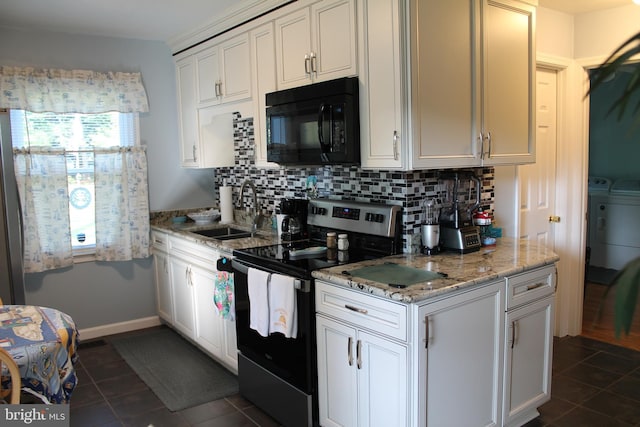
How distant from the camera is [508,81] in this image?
2809 mm

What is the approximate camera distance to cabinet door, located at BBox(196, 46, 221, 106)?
147 inches

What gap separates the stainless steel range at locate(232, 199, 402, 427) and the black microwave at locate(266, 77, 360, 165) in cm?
38

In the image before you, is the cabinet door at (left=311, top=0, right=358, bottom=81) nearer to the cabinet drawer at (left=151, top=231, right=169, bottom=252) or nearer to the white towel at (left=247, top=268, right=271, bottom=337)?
the white towel at (left=247, top=268, right=271, bottom=337)

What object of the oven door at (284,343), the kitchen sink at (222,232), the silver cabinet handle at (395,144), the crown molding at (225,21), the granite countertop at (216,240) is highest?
the crown molding at (225,21)

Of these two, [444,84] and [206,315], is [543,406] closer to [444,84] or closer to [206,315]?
[444,84]

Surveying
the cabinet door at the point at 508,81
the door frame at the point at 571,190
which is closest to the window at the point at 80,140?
the cabinet door at the point at 508,81

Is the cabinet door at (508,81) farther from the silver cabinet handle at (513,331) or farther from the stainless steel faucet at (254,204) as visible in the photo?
the stainless steel faucet at (254,204)

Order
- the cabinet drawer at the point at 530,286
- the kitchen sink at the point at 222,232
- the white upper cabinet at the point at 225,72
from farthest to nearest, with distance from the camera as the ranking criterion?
the kitchen sink at the point at 222,232, the white upper cabinet at the point at 225,72, the cabinet drawer at the point at 530,286

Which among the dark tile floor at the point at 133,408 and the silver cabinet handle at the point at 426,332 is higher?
the silver cabinet handle at the point at 426,332

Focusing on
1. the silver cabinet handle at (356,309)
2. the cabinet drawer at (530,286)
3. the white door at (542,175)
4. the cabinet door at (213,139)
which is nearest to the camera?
the silver cabinet handle at (356,309)

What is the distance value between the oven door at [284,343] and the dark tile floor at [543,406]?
33 cm

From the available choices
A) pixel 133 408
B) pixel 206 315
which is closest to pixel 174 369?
pixel 206 315

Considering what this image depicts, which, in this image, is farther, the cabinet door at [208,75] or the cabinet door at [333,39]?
the cabinet door at [208,75]

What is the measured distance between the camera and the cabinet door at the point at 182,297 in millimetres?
3740
